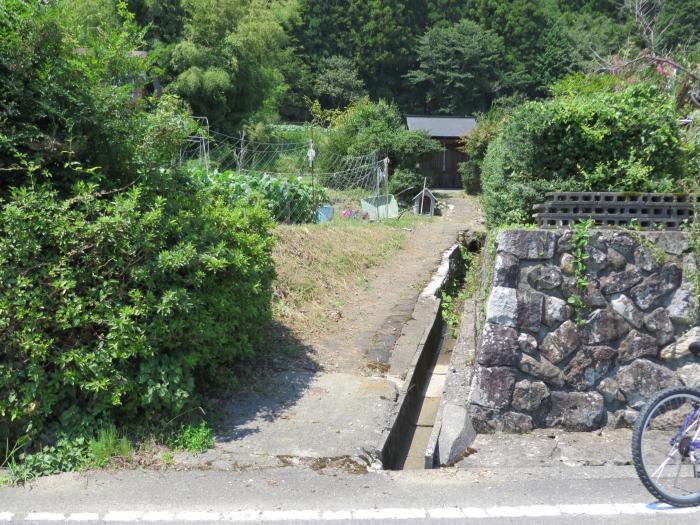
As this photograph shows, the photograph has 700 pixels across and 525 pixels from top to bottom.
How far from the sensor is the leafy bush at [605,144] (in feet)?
18.9

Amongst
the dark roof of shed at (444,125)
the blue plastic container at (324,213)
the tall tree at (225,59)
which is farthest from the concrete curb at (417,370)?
the dark roof of shed at (444,125)

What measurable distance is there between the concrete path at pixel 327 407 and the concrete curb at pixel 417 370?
10 cm

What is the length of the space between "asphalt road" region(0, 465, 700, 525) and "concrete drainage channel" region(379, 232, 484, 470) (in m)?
0.58

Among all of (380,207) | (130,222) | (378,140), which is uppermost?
(378,140)

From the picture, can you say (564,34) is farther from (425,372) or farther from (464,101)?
(425,372)

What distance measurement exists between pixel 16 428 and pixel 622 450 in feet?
14.5

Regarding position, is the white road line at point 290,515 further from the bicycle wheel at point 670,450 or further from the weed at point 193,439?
the bicycle wheel at point 670,450

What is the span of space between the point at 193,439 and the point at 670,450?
3184mm

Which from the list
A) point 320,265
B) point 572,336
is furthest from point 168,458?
point 320,265

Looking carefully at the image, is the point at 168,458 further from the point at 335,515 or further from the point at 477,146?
the point at 477,146

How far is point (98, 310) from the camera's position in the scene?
4.47 m

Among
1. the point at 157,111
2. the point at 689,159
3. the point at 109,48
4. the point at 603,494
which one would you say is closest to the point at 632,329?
the point at 603,494

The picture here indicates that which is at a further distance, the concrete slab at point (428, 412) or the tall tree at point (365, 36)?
the tall tree at point (365, 36)

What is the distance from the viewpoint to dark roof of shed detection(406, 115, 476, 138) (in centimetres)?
3406
